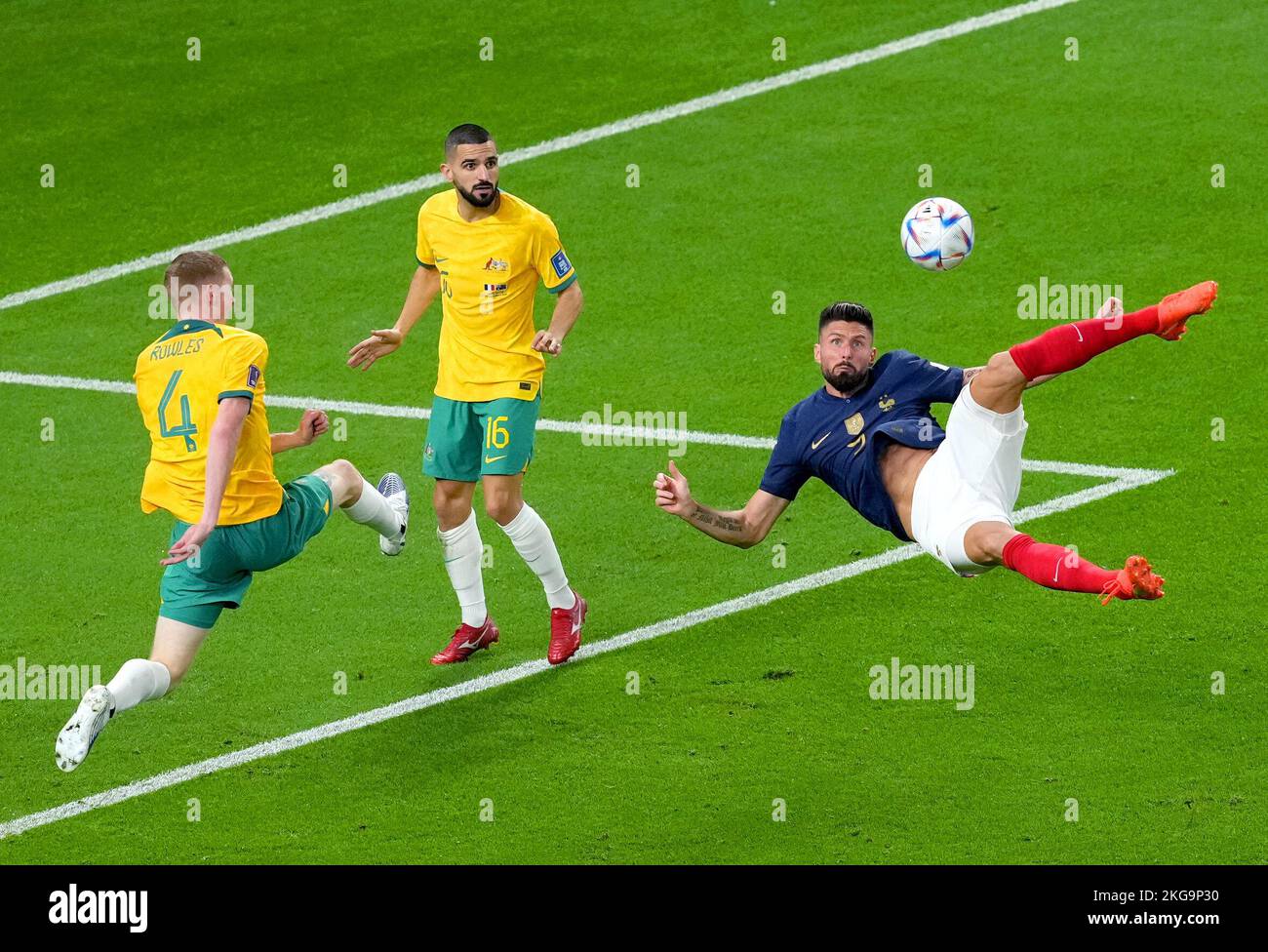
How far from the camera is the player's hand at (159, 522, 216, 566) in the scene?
9008 millimetres

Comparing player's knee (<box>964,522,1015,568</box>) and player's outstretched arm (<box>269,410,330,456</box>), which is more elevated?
player's outstretched arm (<box>269,410,330,456</box>)

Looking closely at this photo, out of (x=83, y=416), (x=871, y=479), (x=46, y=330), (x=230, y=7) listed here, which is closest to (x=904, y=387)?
(x=871, y=479)

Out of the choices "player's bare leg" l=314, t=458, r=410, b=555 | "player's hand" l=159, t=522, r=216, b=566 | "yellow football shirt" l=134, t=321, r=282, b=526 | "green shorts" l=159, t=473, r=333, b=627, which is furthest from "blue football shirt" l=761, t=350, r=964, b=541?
"player's hand" l=159, t=522, r=216, b=566

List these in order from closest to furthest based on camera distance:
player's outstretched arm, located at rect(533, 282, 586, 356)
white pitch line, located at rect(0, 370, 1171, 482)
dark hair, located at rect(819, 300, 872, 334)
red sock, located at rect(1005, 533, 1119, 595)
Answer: red sock, located at rect(1005, 533, 1119, 595), dark hair, located at rect(819, 300, 872, 334), player's outstretched arm, located at rect(533, 282, 586, 356), white pitch line, located at rect(0, 370, 1171, 482)

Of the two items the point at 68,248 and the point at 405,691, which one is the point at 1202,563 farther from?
the point at 68,248

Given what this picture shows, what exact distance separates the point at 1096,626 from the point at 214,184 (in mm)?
9384

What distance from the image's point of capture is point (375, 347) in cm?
1115

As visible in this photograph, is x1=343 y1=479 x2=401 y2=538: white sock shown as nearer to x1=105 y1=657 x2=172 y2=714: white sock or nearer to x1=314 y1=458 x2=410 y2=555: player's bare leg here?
x1=314 y1=458 x2=410 y2=555: player's bare leg

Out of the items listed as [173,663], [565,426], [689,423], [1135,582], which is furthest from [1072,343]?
[565,426]

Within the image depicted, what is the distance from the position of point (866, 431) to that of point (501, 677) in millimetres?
2447

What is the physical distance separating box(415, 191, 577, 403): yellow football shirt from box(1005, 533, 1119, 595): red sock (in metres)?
3.02

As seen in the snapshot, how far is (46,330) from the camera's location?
15.6 metres

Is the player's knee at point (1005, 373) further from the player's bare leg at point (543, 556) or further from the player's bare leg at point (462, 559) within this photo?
the player's bare leg at point (462, 559)

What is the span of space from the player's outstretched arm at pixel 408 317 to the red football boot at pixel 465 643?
59.8 inches
